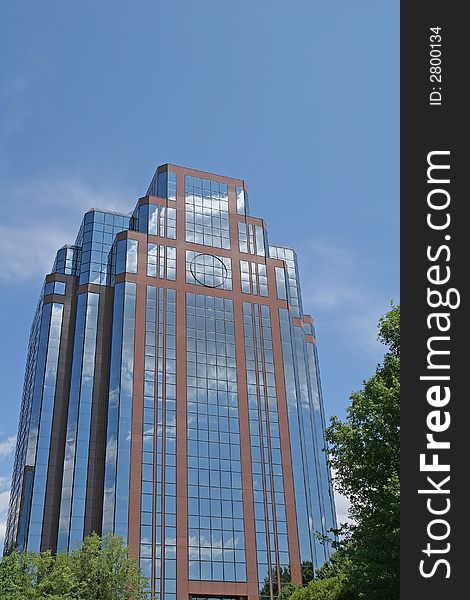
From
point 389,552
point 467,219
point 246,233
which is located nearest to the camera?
point 467,219

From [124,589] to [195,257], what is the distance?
44513mm

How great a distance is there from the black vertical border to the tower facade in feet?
197

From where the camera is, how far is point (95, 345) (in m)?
78.2

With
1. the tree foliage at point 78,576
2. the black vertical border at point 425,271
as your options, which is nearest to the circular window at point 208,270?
the tree foliage at point 78,576

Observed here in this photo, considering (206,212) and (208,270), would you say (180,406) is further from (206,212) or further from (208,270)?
(206,212)

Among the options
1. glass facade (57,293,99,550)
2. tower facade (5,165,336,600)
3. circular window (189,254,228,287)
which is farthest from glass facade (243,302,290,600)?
glass facade (57,293,99,550)

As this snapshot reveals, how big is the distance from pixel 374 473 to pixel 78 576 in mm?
26092

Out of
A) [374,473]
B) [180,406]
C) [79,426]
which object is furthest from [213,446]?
[374,473]

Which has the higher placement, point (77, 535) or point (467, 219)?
point (77, 535)

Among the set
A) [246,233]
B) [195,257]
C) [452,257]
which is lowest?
[452,257]

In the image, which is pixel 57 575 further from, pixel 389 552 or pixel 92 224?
pixel 92 224

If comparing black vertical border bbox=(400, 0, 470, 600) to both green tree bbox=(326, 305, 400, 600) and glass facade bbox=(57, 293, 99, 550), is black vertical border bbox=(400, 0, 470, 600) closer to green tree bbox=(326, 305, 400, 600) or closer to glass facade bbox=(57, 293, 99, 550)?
green tree bbox=(326, 305, 400, 600)

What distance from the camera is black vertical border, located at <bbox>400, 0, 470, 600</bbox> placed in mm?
9453

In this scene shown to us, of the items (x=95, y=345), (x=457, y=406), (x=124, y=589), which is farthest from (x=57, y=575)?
(x=457, y=406)
